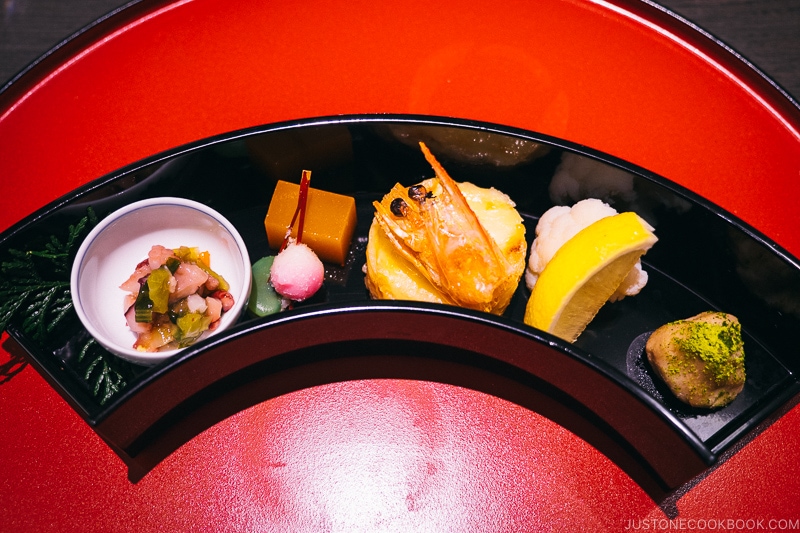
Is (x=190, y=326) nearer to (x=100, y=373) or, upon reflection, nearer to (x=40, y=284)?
(x=100, y=373)

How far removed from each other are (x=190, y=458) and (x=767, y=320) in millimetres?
1573

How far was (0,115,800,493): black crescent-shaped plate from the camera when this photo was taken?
136 cm

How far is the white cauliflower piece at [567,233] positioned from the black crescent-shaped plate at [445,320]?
0.16 ft

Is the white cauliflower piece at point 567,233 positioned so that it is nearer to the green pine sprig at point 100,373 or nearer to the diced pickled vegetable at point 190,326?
the diced pickled vegetable at point 190,326

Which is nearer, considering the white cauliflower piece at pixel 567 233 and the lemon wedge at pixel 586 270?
the lemon wedge at pixel 586 270

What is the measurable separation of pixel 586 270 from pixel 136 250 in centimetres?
124

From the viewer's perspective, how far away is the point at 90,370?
144 centimetres

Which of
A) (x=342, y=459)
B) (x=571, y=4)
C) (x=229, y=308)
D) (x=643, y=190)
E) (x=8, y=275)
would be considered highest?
(x=571, y=4)

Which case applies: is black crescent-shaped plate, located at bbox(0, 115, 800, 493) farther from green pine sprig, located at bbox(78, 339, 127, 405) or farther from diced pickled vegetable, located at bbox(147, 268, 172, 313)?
diced pickled vegetable, located at bbox(147, 268, 172, 313)

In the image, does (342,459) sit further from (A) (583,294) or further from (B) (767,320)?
(B) (767,320)

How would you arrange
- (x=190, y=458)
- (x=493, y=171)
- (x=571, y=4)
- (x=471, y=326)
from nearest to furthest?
(x=471, y=326) → (x=190, y=458) → (x=493, y=171) → (x=571, y=4)

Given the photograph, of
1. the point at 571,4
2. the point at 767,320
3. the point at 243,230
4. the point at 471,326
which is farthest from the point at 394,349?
the point at 571,4

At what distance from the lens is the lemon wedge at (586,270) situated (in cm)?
134

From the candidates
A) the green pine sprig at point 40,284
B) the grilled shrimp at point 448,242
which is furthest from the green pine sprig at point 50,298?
the grilled shrimp at point 448,242
